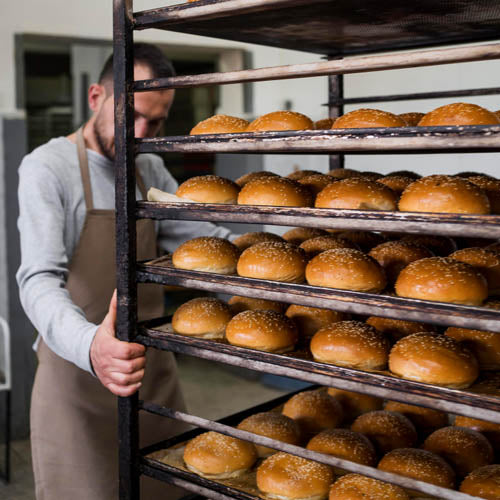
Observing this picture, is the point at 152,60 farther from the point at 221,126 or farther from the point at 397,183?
the point at 397,183

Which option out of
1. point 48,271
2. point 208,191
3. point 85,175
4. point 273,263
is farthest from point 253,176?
point 85,175

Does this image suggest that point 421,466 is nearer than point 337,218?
No

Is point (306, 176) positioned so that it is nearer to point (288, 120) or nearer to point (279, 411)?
point (288, 120)

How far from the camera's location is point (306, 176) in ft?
5.18

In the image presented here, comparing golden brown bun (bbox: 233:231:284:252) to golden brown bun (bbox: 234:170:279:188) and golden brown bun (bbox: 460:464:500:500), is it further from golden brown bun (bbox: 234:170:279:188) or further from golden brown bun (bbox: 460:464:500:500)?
golden brown bun (bbox: 460:464:500:500)

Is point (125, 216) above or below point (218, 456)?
above

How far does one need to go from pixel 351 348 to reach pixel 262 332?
0.61 ft

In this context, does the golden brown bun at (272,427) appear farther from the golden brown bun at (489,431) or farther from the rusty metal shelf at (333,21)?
the rusty metal shelf at (333,21)

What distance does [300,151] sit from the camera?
1.08 meters

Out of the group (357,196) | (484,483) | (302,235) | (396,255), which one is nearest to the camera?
(484,483)

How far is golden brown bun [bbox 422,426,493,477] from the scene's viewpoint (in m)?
1.31

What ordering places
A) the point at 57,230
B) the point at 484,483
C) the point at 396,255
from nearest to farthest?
the point at 484,483
the point at 396,255
the point at 57,230

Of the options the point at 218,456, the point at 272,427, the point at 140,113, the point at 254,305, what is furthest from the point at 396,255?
the point at 140,113

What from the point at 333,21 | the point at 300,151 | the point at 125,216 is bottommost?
the point at 125,216
